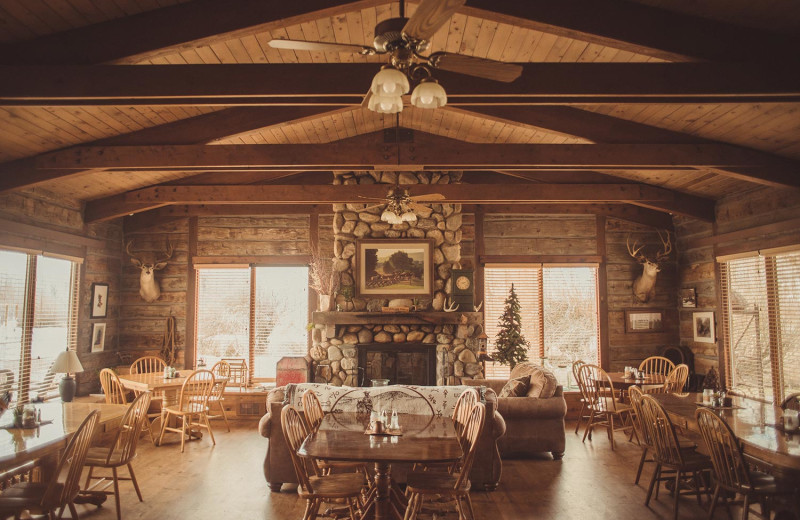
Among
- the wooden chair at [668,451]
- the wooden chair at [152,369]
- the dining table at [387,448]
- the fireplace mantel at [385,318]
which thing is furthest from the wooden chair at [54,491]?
the fireplace mantel at [385,318]

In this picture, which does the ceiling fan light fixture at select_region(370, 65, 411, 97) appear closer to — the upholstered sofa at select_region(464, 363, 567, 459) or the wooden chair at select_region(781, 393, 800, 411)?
the upholstered sofa at select_region(464, 363, 567, 459)

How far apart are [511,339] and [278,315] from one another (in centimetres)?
390

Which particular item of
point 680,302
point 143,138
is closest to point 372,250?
point 143,138

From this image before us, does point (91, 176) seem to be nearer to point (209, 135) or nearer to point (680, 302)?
point (209, 135)

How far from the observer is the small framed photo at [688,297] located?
27.6ft

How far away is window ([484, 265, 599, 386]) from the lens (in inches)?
355

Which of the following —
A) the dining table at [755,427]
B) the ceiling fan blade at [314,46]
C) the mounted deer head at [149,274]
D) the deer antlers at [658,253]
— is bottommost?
the dining table at [755,427]

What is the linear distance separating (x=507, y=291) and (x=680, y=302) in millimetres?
2832

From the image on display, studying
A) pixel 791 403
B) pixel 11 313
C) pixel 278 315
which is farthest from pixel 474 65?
pixel 278 315

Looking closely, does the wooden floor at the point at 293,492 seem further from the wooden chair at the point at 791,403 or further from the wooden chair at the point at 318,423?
the wooden chair at the point at 791,403

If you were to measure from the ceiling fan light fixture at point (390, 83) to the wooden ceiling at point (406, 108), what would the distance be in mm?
1405

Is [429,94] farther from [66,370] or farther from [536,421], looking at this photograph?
[66,370]

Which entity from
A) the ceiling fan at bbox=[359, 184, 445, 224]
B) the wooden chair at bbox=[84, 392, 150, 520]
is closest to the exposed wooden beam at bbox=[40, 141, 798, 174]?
the ceiling fan at bbox=[359, 184, 445, 224]

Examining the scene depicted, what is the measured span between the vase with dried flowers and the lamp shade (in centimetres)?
346
